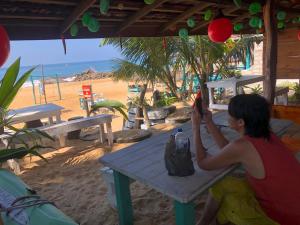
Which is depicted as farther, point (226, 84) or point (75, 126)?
point (226, 84)

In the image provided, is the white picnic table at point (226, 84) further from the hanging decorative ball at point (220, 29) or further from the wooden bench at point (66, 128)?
the hanging decorative ball at point (220, 29)

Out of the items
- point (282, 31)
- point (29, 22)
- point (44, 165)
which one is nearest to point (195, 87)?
point (282, 31)

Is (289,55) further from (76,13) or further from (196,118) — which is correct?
(196,118)

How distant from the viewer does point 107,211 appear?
278cm

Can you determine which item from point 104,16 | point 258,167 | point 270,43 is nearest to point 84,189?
point 104,16

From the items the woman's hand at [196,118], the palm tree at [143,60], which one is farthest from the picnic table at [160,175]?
the palm tree at [143,60]

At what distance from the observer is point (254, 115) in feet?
5.48

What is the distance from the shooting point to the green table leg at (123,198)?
7.41 feet

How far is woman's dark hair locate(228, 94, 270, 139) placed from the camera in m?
1.67

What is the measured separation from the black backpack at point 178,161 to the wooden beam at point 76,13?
1772 millimetres

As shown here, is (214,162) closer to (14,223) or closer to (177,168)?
(177,168)

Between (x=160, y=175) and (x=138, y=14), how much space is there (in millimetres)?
2372

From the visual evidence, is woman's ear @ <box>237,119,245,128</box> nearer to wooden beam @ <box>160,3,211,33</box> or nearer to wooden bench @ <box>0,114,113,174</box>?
wooden beam @ <box>160,3,211,33</box>

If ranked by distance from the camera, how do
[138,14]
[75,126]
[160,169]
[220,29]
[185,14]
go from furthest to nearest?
[75,126] → [185,14] → [138,14] → [220,29] → [160,169]
